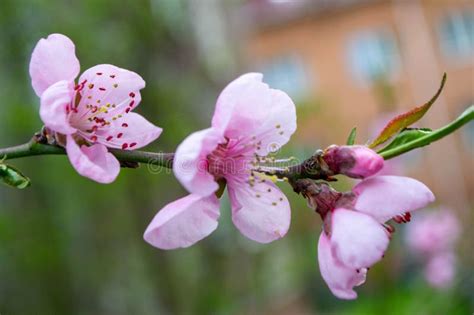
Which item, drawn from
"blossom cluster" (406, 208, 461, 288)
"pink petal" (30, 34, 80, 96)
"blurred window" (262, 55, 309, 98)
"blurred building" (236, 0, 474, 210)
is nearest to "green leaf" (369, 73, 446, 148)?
"pink petal" (30, 34, 80, 96)

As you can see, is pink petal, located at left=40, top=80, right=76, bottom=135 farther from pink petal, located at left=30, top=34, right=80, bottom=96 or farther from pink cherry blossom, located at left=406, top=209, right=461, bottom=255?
pink cherry blossom, located at left=406, top=209, right=461, bottom=255

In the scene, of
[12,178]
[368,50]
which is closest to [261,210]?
[12,178]

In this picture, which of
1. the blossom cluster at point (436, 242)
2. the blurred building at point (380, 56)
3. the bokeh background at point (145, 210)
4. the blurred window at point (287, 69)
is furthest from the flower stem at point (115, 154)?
the blurred window at point (287, 69)

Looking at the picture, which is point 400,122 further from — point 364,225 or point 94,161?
point 94,161

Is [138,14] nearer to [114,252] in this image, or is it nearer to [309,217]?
[114,252]

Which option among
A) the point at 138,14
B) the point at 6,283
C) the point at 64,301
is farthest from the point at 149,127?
the point at 6,283

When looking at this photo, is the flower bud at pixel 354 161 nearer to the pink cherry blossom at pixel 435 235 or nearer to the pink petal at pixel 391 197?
the pink petal at pixel 391 197
